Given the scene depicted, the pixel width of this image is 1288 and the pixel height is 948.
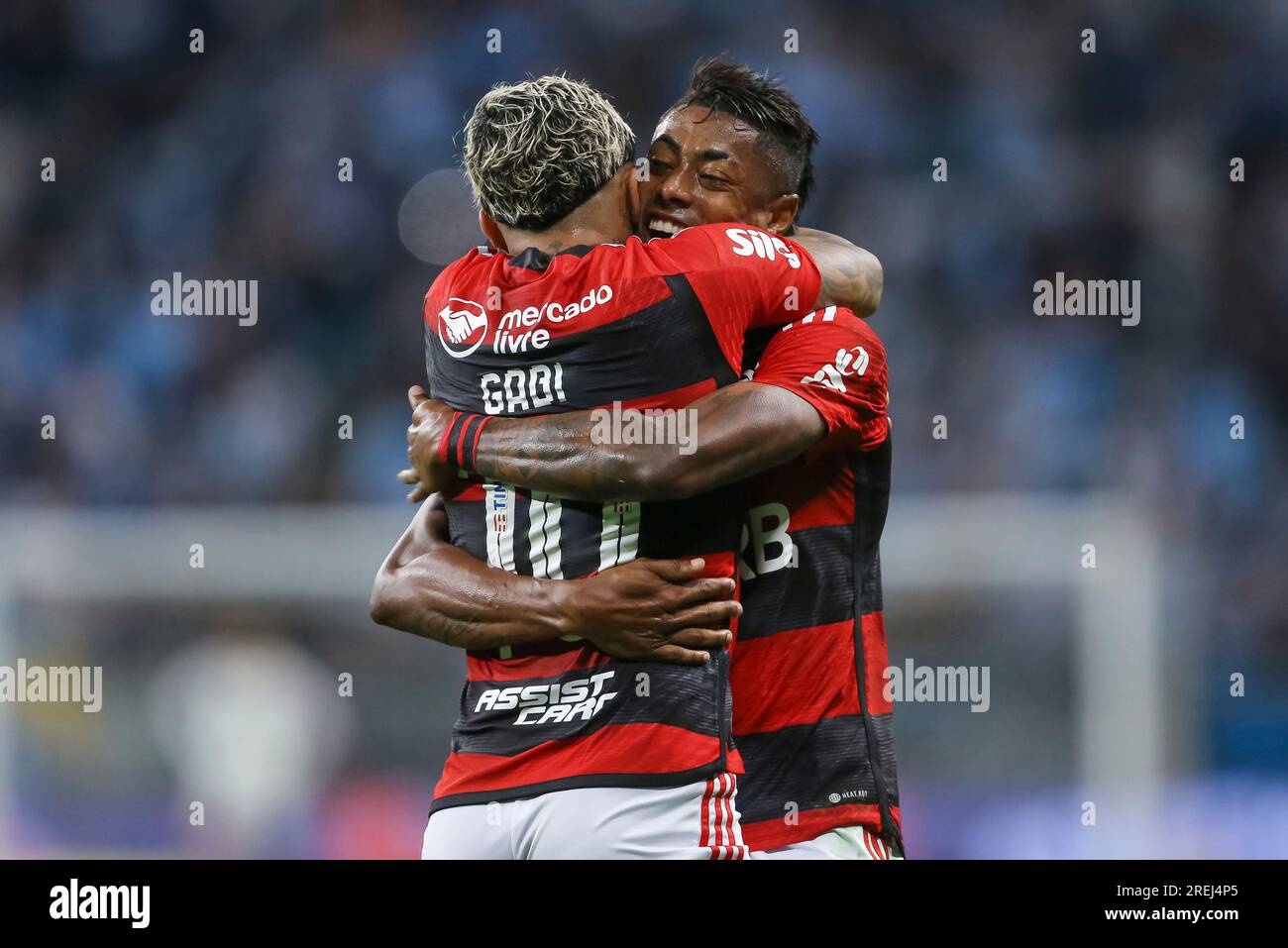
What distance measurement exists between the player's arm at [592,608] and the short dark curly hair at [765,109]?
1.04 meters

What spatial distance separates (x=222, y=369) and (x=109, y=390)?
0.67 meters

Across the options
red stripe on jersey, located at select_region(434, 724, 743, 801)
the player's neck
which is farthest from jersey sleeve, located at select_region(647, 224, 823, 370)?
red stripe on jersey, located at select_region(434, 724, 743, 801)

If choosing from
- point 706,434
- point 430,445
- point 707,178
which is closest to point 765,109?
point 707,178

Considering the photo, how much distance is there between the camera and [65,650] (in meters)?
5.71

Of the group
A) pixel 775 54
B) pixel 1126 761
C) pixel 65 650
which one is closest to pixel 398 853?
pixel 65 650

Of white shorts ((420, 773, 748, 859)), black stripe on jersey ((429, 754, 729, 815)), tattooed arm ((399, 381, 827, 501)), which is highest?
tattooed arm ((399, 381, 827, 501))

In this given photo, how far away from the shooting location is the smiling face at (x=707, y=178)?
9.43ft

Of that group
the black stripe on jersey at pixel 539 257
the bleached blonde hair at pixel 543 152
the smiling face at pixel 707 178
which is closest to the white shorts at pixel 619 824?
the black stripe on jersey at pixel 539 257

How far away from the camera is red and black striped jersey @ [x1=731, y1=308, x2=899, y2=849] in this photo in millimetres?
2666

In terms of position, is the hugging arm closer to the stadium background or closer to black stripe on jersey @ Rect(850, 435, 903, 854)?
black stripe on jersey @ Rect(850, 435, 903, 854)

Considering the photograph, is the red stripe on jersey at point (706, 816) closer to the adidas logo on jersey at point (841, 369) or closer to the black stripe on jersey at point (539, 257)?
the adidas logo on jersey at point (841, 369)

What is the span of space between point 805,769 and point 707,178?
4.15 ft

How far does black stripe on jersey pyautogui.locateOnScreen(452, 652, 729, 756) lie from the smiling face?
0.96m
